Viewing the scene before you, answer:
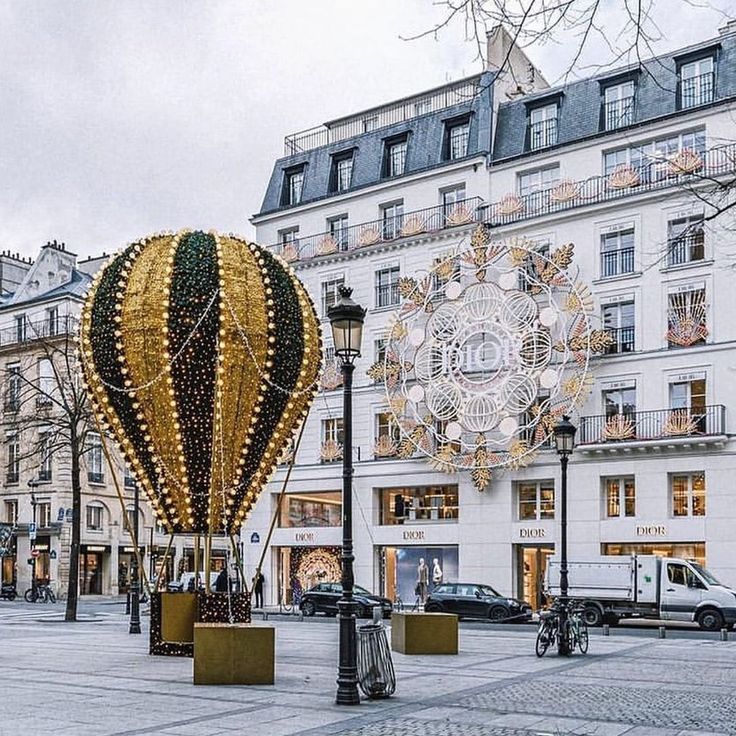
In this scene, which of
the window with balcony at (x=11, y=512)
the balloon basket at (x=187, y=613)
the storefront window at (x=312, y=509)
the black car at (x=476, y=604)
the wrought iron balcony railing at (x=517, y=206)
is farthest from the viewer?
the window with balcony at (x=11, y=512)

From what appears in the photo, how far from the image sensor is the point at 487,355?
43188 mm

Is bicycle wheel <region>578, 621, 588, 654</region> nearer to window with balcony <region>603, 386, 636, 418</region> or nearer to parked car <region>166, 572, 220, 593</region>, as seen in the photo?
parked car <region>166, 572, 220, 593</region>

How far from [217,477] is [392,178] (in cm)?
2910

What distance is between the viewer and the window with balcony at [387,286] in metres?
47.6

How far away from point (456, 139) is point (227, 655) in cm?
Result: 3425

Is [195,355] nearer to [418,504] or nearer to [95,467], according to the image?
[418,504]

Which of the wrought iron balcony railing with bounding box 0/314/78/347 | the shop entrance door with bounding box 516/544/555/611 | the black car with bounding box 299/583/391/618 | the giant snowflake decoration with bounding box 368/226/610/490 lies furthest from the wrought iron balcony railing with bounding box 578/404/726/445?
the wrought iron balcony railing with bounding box 0/314/78/347

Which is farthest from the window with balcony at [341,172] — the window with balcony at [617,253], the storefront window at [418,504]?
the storefront window at [418,504]

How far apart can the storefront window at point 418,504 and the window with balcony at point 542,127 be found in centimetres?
1407

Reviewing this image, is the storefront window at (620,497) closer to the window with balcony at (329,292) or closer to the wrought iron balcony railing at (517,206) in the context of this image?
the wrought iron balcony railing at (517,206)

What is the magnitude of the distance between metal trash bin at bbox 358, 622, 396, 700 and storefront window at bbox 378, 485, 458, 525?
97.5ft

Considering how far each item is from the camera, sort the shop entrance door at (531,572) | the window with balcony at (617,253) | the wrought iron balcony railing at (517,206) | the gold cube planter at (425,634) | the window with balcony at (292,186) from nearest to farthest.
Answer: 1. the gold cube planter at (425,634)
2. the wrought iron balcony railing at (517,206)
3. the window with balcony at (617,253)
4. the shop entrance door at (531,572)
5. the window with balcony at (292,186)

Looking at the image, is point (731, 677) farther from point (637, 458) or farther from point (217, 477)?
point (637, 458)

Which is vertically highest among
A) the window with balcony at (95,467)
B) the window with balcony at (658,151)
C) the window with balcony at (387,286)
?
the window with balcony at (658,151)
